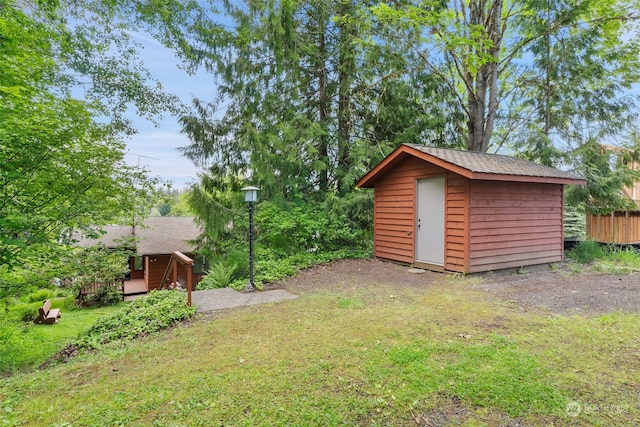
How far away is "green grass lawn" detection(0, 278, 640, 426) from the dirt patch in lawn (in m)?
0.67

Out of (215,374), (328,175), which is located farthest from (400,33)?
(215,374)

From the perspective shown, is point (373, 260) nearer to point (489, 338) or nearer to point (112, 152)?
point (489, 338)

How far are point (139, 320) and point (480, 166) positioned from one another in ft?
20.5

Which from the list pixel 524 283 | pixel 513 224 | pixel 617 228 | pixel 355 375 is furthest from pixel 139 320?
pixel 617 228

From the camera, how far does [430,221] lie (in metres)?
7.32

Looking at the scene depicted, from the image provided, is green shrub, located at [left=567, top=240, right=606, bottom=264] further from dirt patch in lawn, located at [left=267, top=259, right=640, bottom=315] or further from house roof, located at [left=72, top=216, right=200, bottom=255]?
house roof, located at [left=72, top=216, right=200, bottom=255]

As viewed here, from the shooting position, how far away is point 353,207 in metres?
9.49

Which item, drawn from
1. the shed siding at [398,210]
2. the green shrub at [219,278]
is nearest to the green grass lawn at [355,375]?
the green shrub at [219,278]

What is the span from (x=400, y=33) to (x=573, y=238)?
8.86 m

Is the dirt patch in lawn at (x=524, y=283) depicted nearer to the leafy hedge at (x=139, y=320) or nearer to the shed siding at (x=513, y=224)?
the shed siding at (x=513, y=224)

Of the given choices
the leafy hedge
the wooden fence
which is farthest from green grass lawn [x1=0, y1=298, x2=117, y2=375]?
the wooden fence

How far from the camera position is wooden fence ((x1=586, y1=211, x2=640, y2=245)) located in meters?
10.3

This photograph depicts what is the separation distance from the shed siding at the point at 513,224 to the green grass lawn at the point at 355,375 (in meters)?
2.67

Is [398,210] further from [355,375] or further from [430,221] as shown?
[355,375]
